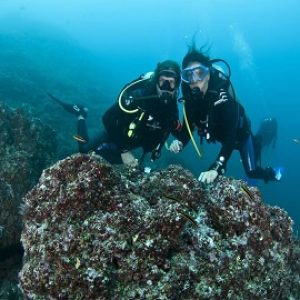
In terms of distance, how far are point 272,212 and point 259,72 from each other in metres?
106

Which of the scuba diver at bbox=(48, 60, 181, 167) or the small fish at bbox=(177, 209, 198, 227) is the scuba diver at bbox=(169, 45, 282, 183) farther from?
the small fish at bbox=(177, 209, 198, 227)

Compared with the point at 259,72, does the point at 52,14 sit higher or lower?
higher

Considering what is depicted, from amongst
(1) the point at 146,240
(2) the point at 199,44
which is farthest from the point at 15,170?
(2) the point at 199,44

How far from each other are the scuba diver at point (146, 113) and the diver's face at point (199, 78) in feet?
1.05

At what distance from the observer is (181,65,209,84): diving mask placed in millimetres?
7410

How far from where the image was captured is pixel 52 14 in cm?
16750

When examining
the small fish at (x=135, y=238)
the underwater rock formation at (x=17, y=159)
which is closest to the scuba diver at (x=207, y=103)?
the underwater rock formation at (x=17, y=159)

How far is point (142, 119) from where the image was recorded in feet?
25.0

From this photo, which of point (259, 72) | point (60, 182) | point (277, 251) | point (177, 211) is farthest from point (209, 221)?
point (259, 72)

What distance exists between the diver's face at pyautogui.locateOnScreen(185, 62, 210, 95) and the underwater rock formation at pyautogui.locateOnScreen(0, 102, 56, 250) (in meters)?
3.92

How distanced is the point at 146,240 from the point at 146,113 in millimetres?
4404

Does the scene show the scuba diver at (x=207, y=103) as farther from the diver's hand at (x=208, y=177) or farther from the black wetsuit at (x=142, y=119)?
the diver's hand at (x=208, y=177)

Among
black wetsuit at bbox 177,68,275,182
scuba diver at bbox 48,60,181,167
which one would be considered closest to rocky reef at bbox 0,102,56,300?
scuba diver at bbox 48,60,181,167

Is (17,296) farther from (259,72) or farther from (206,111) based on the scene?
(259,72)
